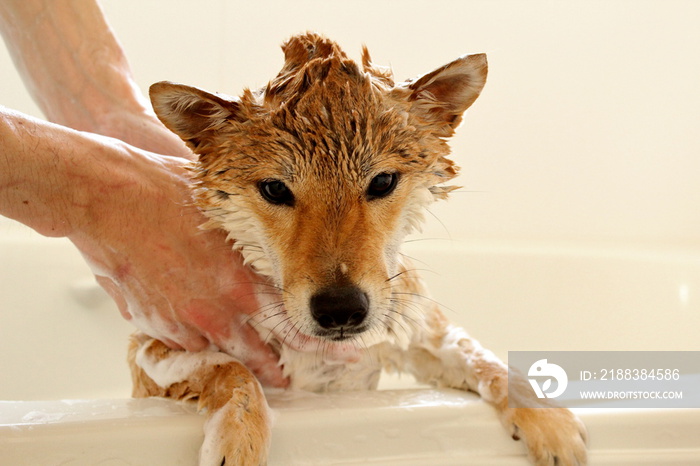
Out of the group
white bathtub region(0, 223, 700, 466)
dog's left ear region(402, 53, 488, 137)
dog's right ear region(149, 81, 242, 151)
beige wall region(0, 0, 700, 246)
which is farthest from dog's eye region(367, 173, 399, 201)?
beige wall region(0, 0, 700, 246)

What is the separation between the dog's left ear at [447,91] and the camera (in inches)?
47.8

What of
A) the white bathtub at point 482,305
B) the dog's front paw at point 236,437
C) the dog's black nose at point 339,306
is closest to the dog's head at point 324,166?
the dog's black nose at point 339,306

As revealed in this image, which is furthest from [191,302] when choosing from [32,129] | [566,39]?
[566,39]

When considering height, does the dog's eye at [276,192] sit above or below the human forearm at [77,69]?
below

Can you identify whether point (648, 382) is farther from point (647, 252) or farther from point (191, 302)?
point (647, 252)

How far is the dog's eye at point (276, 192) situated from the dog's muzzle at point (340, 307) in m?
0.21

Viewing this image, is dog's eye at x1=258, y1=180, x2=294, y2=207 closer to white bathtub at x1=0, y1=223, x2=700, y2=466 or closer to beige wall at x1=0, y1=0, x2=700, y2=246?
white bathtub at x1=0, y1=223, x2=700, y2=466

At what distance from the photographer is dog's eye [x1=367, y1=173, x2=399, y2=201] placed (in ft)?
3.98

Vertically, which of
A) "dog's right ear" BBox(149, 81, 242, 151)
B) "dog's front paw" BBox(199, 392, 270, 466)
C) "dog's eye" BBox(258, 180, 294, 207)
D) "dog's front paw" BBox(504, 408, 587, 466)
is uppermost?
"dog's right ear" BBox(149, 81, 242, 151)

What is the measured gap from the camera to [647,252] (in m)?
2.77

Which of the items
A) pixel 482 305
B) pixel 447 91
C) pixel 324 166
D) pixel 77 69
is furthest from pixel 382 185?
pixel 482 305

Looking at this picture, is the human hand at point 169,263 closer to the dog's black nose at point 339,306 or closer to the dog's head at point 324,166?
the dog's head at point 324,166

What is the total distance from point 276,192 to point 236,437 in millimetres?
431

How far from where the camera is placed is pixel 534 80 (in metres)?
3.17
